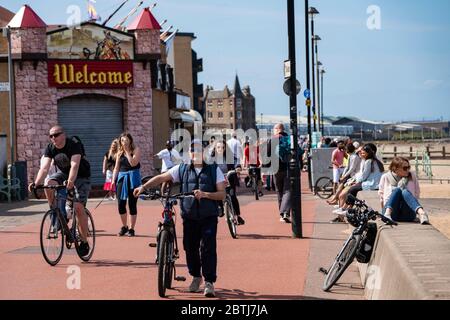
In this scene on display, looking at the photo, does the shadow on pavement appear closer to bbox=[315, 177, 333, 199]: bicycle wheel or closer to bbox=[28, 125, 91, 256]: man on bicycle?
bbox=[28, 125, 91, 256]: man on bicycle

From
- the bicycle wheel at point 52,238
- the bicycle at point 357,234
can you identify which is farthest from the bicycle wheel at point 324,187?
the bicycle at point 357,234

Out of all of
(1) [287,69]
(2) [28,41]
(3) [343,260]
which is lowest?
(3) [343,260]

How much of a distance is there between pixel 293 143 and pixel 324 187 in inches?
389

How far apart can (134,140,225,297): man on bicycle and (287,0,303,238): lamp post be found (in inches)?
189

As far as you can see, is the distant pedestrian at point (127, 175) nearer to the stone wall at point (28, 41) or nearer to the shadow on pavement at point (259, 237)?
the shadow on pavement at point (259, 237)

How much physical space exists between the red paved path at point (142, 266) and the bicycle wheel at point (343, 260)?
11.6 inches

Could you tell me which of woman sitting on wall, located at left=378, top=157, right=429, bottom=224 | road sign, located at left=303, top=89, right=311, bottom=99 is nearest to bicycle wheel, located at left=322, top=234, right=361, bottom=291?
woman sitting on wall, located at left=378, top=157, right=429, bottom=224

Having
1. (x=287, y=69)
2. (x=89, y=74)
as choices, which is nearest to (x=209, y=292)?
(x=287, y=69)

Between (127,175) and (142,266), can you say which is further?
(127,175)

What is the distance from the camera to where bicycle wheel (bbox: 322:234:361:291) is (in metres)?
7.87

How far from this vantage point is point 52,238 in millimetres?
10164

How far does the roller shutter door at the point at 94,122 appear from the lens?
2680cm

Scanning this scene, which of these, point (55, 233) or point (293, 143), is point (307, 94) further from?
point (55, 233)
